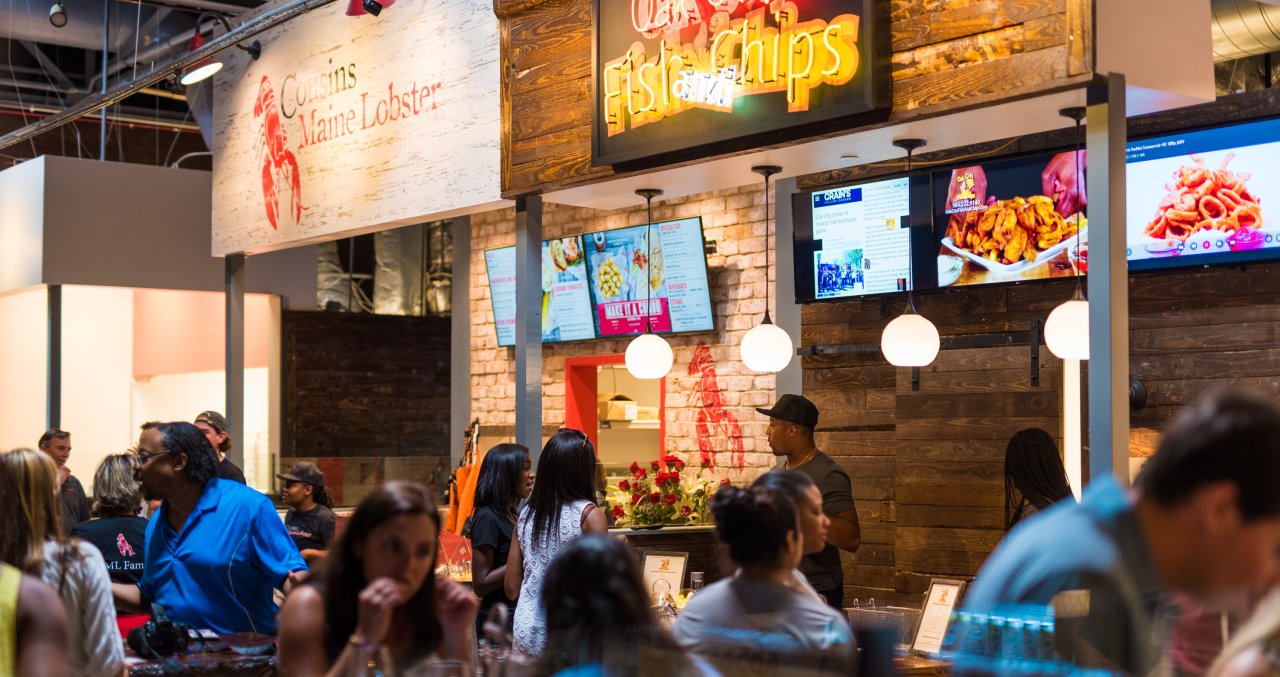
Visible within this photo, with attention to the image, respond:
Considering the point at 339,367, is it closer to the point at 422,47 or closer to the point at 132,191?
the point at 132,191

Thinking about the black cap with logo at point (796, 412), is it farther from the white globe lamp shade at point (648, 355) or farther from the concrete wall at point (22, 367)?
the concrete wall at point (22, 367)

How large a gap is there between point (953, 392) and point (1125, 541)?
5.58 metres

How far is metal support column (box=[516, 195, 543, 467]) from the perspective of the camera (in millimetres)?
6301

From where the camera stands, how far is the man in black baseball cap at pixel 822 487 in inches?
218

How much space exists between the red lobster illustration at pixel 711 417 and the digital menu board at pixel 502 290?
7.00ft

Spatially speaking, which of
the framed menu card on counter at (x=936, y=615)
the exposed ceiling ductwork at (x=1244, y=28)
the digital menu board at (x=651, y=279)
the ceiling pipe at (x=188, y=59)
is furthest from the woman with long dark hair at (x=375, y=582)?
the digital menu board at (x=651, y=279)

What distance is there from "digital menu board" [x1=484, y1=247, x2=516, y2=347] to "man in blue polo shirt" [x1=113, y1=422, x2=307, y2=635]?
6.85 meters

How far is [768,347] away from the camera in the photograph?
6.83 metres

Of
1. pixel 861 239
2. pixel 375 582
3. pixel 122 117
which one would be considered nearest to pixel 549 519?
pixel 375 582

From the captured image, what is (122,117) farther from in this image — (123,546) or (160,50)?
(123,546)

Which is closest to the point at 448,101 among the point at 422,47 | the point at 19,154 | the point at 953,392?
the point at 422,47

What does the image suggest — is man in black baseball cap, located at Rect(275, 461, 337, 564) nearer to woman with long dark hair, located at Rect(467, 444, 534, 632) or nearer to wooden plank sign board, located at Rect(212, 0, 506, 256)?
wooden plank sign board, located at Rect(212, 0, 506, 256)

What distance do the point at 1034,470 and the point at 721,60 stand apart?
6.38ft

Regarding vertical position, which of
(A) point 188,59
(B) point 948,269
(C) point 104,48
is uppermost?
(C) point 104,48
